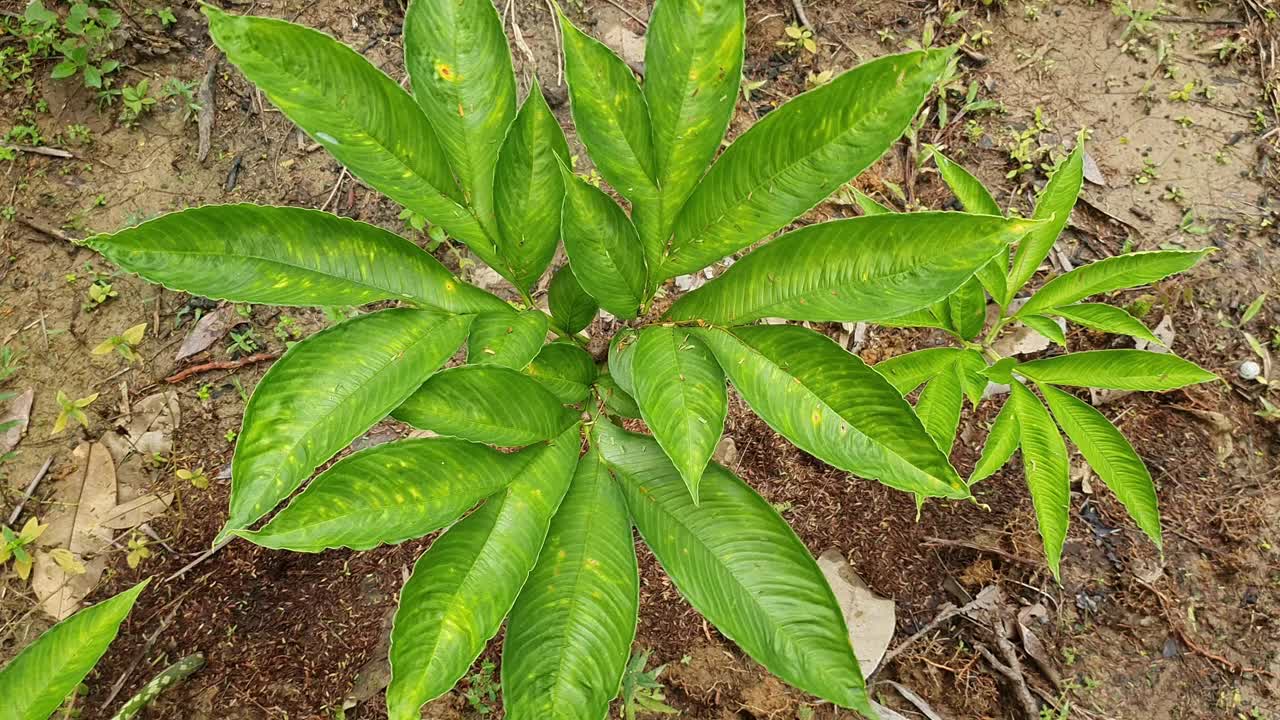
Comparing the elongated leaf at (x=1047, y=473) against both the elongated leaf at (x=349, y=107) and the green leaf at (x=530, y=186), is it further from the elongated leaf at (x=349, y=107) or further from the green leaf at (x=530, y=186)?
the elongated leaf at (x=349, y=107)

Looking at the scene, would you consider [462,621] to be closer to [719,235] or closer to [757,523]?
[757,523]

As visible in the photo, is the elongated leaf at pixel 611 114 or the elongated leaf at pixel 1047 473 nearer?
the elongated leaf at pixel 611 114

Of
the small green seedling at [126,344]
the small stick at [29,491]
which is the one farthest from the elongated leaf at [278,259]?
the small stick at [29,491]

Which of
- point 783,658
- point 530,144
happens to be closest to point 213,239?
point 530,144

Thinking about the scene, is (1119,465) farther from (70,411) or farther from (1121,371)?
(70,411)

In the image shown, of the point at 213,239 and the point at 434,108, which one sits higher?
the point at 434,108

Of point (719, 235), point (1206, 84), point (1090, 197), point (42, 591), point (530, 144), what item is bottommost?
point (42, 591)
